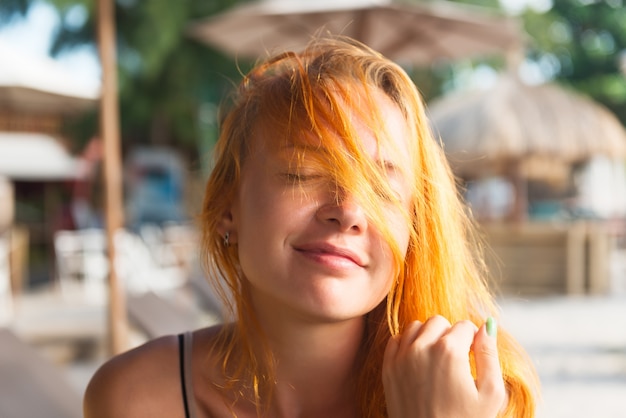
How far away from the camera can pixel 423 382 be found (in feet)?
3.31

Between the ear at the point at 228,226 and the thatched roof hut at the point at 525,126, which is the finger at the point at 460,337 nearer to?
the ear at the point at 228,226

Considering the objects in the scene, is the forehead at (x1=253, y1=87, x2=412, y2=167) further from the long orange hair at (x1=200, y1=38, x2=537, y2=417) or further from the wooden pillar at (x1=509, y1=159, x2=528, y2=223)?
the wooden pillar at (x1=509, y1=159, x2=528, y2=223)

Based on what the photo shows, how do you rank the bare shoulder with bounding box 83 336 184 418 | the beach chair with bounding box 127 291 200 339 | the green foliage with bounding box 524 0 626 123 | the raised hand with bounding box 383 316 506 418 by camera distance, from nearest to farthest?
the raised hand with bounding box 383 316 506 418 → the bare shoulder with bounding box 83 336 184 418 → the beach chair with bounding box 127 291 200 339 → the green foliage with bounding box 524 0 626 123

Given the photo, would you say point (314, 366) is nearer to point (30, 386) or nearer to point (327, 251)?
point (327, 251)

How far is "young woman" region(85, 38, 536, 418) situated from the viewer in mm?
1032

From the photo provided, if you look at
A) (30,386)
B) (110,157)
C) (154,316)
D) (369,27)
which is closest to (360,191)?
(30,386)

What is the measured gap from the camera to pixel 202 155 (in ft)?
35.1

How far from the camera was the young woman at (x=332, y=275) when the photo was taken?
1.03 metres

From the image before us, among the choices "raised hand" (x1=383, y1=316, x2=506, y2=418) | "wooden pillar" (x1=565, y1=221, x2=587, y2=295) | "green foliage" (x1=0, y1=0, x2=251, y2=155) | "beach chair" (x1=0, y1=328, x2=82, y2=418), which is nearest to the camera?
"raised hand" (x1=383, y1=316, x2=506, y2=418)

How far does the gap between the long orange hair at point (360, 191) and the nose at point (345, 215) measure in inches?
0.6

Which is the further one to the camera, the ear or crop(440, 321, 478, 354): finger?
the ear

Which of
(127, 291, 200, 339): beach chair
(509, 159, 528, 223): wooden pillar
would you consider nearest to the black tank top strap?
(127, 291, 200, 339): beach chair

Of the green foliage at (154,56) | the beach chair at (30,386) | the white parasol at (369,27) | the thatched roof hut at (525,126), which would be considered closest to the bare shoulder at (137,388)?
the beach chair at (30,386)

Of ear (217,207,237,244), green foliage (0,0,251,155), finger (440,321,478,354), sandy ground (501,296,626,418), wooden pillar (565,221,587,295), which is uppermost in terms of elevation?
green foliage (0,0,251,155)
